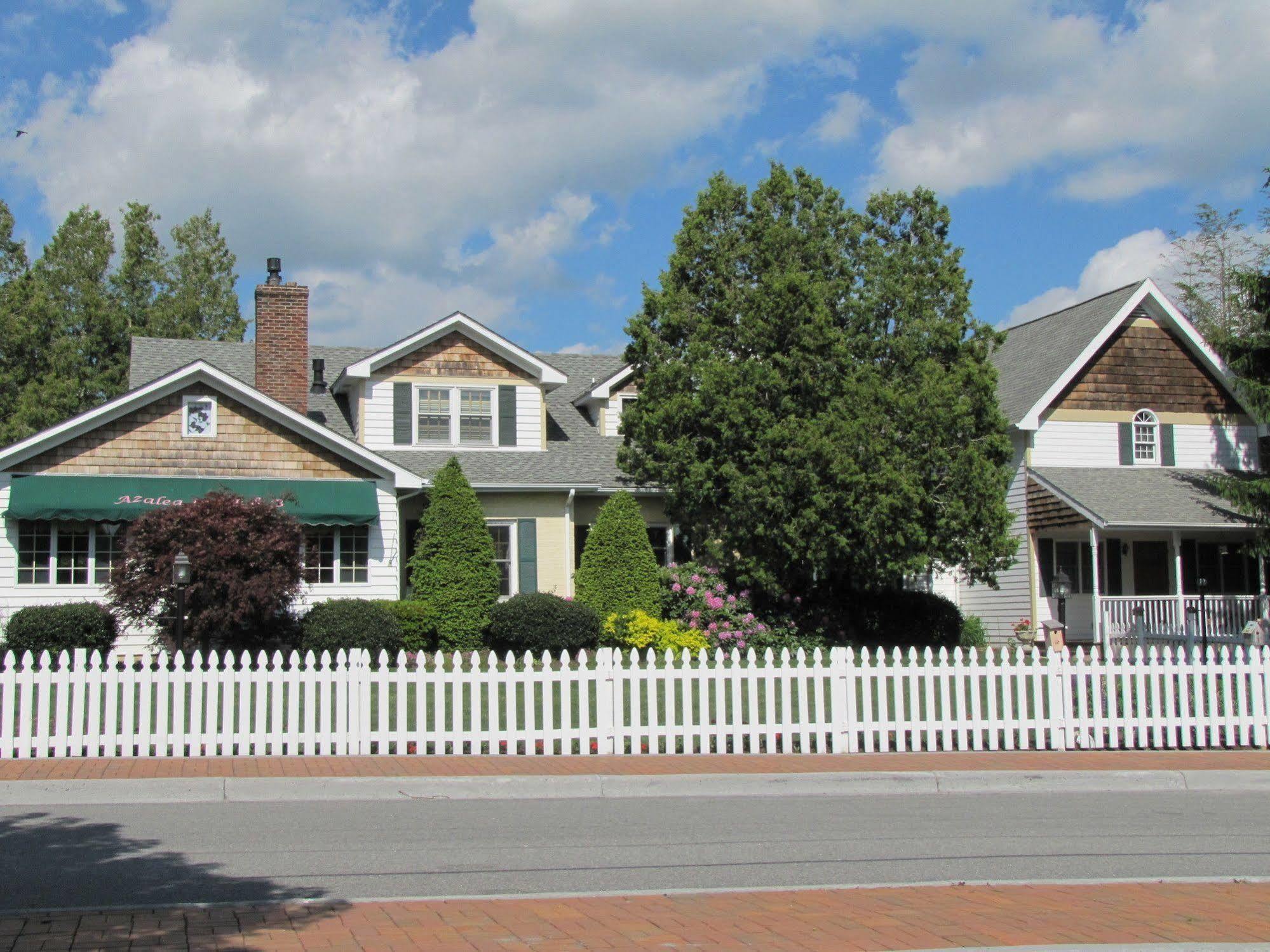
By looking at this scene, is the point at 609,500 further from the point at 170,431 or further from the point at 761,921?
the point at 761,921

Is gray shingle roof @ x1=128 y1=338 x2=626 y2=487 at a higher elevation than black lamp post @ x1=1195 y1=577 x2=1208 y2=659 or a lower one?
higher

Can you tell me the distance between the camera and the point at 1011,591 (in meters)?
28.6

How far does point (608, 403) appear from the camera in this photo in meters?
28.4

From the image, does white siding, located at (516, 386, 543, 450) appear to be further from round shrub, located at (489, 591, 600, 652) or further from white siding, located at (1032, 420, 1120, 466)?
white siding, located at (1032, 420, 1120, 466)

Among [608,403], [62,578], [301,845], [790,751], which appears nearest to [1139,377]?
[608,403]

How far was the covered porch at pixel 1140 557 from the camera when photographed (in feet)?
84.3

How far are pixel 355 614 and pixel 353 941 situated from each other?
1459cm

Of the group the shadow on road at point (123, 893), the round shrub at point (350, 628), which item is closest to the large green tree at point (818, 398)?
the round shrub at point (350, 628)

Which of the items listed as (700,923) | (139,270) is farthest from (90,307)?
(700,923)

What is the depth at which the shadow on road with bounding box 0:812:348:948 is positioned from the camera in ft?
20.1

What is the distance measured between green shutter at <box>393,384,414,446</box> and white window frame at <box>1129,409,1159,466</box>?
51.5 feet

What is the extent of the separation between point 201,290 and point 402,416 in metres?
28.5

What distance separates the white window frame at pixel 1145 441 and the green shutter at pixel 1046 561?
8.83 ft

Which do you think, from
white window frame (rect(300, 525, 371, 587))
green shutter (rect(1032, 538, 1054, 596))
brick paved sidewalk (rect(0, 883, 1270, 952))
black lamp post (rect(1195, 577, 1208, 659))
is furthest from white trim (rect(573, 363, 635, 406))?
brick paved sidewalk (rect(0, 883, 1270, 952))
